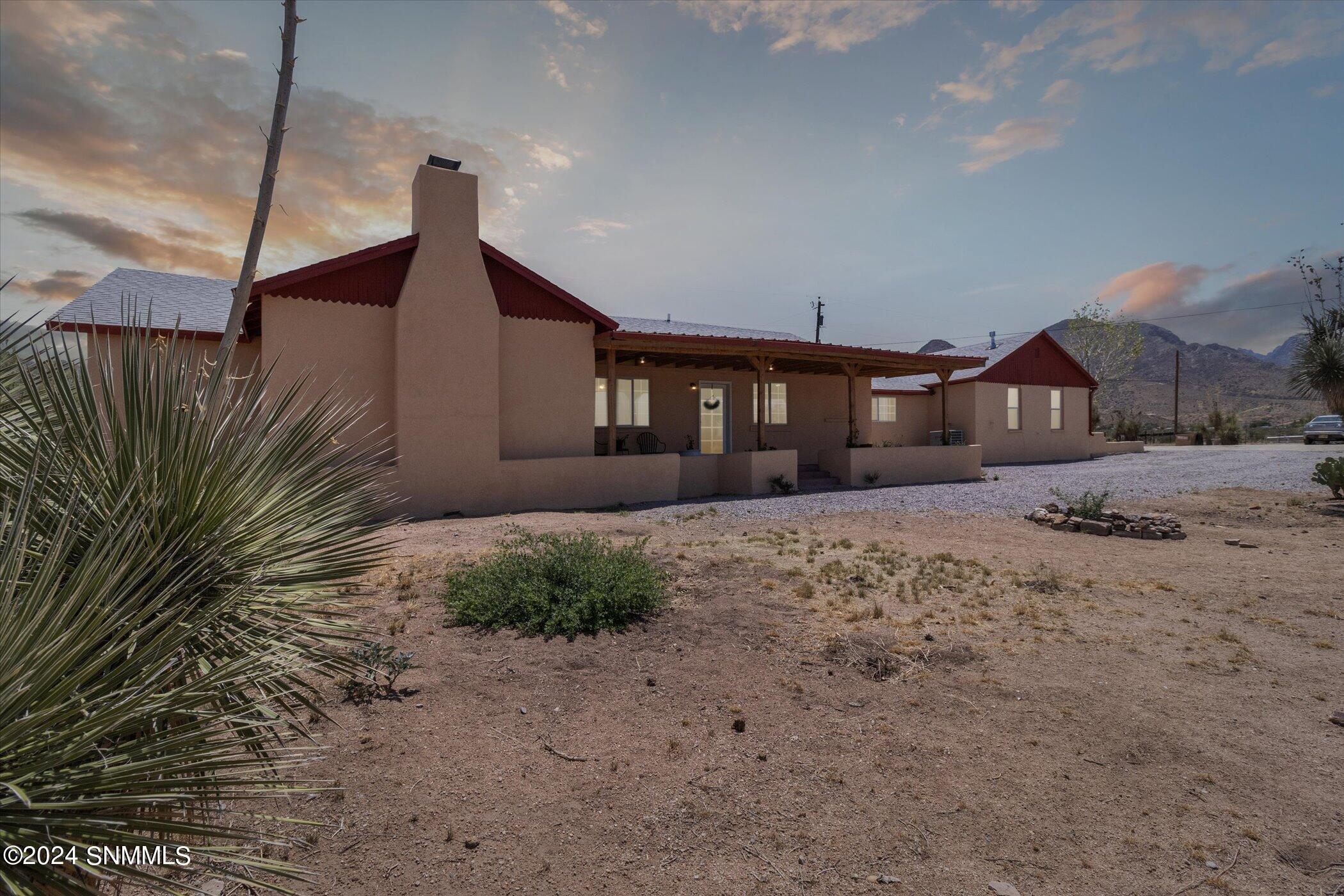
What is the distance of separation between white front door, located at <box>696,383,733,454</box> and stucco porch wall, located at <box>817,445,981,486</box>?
104 inches

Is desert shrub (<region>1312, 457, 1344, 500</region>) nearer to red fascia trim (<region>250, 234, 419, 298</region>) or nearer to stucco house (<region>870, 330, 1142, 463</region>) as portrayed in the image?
stucco house (<region>870, 330, 1142, 463</region>)

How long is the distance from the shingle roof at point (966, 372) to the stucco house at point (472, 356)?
7677 millimetres

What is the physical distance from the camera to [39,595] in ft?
3.60

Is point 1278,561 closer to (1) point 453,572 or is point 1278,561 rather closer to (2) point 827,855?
(2) point 827,855

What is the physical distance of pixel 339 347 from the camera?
1041cm

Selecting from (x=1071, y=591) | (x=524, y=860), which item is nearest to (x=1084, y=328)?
(x=1071, y=591)

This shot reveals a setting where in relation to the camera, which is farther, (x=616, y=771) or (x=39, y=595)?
(x=616, y=771)

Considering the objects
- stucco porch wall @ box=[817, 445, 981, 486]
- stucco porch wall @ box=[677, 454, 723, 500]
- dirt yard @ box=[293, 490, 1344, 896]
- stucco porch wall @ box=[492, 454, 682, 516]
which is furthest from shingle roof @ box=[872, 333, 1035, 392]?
dirt yard @ box=[293, 490, 1344, 896]

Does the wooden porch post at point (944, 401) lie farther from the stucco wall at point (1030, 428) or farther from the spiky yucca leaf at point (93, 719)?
the spiky yucca leaf at point (93, 719)

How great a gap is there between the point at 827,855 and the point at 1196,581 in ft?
20.6

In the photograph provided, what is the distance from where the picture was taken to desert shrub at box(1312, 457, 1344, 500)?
1097 centimetres

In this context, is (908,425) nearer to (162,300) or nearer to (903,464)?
(903,464)

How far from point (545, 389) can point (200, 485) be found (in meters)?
10.6

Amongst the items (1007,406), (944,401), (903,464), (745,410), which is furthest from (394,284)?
(1007,406)
